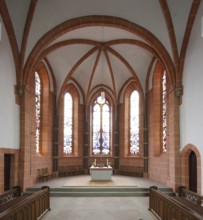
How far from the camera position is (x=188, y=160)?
12812 millimetres

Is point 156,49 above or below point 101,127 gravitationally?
above

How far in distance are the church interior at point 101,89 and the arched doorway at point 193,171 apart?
41 millimetres

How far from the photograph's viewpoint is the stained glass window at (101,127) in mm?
21312

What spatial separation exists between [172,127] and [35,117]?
7486 millimetres

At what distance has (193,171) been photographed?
12.4m

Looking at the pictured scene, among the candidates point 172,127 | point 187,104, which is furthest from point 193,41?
point 172,127

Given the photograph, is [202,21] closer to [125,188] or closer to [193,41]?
[193,41]

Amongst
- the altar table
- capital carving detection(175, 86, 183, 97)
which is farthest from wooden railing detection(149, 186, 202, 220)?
the altar table

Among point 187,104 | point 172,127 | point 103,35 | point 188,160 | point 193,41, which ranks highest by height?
point 103,35

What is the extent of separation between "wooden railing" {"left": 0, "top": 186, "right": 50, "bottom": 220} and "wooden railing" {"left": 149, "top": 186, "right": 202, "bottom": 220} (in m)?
3.60

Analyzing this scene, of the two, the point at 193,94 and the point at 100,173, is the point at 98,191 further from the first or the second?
the point at 193,94

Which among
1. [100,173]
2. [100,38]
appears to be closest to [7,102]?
[100,173]

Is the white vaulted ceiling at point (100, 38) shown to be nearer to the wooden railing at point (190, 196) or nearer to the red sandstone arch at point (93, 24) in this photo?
the red sandstone arch at point (93, 24)

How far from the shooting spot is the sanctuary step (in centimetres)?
1291
